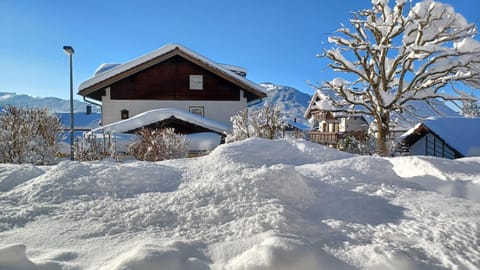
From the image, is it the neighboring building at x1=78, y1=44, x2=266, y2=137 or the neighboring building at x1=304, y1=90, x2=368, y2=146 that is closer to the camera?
the neighboring building at x1=304, y1=90, x2=368, y2=146

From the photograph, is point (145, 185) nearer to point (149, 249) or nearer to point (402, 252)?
point (149, 249)

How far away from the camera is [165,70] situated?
15.5 m

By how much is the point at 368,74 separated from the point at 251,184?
34.9 feet

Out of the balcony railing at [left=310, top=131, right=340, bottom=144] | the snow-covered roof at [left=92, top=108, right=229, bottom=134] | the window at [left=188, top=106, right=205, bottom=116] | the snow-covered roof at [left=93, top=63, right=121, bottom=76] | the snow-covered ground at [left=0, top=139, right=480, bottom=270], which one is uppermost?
the snow-covered roof at [left=93, top=63, right=121, bottom=76]

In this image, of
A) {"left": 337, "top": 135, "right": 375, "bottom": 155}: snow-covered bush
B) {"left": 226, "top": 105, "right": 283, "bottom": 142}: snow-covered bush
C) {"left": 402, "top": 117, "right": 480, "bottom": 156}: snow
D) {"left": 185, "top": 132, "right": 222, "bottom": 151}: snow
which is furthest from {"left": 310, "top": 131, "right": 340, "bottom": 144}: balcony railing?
{"left": 185, "top": 132, "right": 222, "bottom": 151}: snow

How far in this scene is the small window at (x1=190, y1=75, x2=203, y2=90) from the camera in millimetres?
15727

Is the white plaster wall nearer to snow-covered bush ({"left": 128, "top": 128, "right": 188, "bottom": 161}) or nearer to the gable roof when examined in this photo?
the gable roof

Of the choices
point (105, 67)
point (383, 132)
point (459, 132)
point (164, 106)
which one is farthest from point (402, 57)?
point (105, 67)

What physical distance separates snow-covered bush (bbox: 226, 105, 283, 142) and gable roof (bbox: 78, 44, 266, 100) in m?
5.56

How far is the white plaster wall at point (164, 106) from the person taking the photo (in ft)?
50.2

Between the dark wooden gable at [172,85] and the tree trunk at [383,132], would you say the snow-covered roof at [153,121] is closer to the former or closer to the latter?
the dark wooden gable at [172,85]

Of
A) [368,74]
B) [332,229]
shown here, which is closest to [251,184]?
[332,229]

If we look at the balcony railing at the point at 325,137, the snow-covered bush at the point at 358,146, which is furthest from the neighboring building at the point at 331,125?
the snow-covered bush at the point at 358,146

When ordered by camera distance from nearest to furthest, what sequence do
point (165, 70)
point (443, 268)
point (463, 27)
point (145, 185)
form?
point (443, 268) → point (145, 185) → point (463, 27) → point (165, 70)
